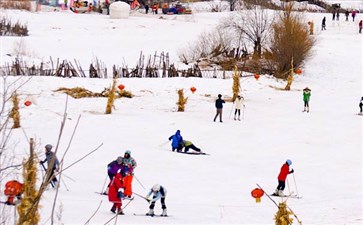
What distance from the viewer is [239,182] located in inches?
620

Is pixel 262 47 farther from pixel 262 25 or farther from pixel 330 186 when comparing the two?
pixel 330 186

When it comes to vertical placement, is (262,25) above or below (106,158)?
above

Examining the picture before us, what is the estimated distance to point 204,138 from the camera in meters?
21.0

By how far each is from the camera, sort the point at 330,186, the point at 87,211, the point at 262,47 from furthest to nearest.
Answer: the point at 262,47, the point at 330,186, the point at 87,211

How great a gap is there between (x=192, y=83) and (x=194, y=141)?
9.74 metres

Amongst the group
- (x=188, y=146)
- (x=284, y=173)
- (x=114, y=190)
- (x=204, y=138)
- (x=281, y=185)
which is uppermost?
(x=114, y=190)

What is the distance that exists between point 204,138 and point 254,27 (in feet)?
70.0

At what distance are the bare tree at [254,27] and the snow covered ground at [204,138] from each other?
11.1 ft

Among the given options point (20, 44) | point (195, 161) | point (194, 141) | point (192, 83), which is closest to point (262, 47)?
point (192, 83)

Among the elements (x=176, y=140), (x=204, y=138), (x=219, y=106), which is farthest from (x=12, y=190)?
(x=219, y=106)

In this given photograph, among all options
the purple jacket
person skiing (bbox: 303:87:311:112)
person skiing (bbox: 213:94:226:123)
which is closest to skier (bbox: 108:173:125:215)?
the purple jacket

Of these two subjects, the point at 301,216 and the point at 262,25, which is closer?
the point at 301,216

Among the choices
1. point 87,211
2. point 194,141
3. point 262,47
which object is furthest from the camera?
point 262,47

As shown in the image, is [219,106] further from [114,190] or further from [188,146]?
[114,190]
